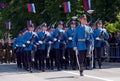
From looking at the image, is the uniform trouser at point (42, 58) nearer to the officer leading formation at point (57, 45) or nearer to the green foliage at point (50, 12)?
the officer leading formation at point (57, 45)

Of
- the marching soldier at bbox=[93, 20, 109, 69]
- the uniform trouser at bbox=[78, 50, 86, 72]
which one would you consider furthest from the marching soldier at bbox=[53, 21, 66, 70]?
the uniform trouser at bbox=[78, 50, 86, 72]

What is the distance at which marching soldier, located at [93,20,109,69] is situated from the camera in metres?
18.9

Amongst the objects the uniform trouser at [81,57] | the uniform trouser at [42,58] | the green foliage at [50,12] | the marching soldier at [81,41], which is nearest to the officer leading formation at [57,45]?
the uniform trouser at [42,58]

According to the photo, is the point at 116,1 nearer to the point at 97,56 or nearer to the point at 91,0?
the point at 91,0

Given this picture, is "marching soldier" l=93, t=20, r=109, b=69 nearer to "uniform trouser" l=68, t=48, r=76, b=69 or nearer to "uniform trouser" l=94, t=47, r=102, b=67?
"uniform trouser" l=94, t=47, r=102, b=67

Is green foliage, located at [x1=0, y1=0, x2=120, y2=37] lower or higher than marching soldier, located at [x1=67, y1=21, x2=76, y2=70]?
higher

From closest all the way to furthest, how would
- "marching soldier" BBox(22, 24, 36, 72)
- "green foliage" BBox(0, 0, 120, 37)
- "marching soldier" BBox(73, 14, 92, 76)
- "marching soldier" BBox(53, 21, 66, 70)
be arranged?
"marching soldier" BBox(73, 14, 92, 76) < "marching soldier" BBox(22, 24, 36, 72) < "marching soldier" BBox(53, 21, 66, 70) < "green foliage" BBox(0, 0, 120, 37)

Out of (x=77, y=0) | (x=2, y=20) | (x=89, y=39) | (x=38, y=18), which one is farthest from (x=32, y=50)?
A: (x=2, y=20)

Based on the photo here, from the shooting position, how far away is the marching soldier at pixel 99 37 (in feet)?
62.1

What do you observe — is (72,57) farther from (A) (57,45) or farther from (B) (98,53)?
(B) (98,53)

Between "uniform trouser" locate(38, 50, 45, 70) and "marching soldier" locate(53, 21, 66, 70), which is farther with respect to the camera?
"uniform trouser" locate(38, 50, 45, 70)

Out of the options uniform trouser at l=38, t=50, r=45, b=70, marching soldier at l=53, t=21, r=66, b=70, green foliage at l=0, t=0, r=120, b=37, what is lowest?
uniform trouser at l=38, t=50, r=45, b=70

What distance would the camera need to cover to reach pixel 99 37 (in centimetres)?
1914

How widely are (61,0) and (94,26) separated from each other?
38.2ft
